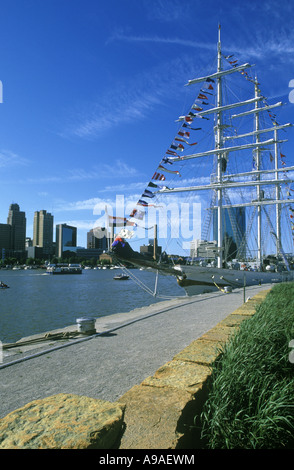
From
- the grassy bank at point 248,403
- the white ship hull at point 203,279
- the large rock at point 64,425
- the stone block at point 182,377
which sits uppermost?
the large rock at point 64,425

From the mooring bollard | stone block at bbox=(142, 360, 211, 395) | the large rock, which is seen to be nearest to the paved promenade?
the mooring bollard

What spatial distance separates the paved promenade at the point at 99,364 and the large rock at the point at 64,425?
246 centimetres

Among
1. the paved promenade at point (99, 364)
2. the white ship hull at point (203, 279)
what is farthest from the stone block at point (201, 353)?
the white ship hull at point (203, 279)

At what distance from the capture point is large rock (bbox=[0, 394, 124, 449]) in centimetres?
183

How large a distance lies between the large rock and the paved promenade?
8.09 feet

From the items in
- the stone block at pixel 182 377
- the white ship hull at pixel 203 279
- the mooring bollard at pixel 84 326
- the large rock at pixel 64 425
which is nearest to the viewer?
the large rock at pixel 64 425

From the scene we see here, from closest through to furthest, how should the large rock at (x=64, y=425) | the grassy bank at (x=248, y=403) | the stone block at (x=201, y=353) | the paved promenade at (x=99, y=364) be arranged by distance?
the large rock at (x=64, y=425)
the grassy bank at (x=248, y=403)
the stone block at (x=201, y=353)
the paved promenade at (x=99, y=364)

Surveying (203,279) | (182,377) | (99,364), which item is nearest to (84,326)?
(99,364)

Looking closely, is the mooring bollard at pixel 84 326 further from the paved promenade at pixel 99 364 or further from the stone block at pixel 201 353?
the stone block at pixel 201 353

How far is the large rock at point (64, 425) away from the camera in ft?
5.99

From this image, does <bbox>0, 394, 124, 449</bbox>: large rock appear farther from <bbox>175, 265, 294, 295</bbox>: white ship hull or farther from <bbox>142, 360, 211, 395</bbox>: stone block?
<bbox>175, 265, 294, 295</bbox>: white ship hull

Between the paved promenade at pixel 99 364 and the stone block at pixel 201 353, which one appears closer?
the stone block at pixel 201 353

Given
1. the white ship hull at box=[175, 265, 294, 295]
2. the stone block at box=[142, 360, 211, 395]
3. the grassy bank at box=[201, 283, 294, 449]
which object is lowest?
the white ship hull at box=[175, 265, 294, 295]
